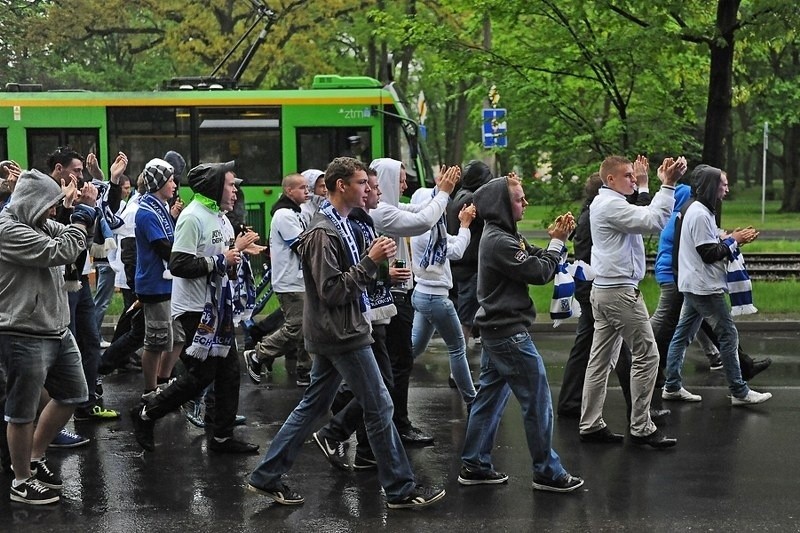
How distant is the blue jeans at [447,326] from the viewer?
26.8 feet

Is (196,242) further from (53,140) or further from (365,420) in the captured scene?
(53,140)

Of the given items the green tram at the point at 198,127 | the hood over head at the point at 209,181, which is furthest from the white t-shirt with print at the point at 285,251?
the green tram at the point at 198,127

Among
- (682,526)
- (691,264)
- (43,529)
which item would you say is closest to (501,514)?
(682,526)

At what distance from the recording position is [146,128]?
2048 cm

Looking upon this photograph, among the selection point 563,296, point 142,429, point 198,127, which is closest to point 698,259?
point 563,296

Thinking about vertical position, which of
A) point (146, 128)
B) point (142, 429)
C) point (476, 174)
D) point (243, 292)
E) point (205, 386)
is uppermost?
point (146, 128)

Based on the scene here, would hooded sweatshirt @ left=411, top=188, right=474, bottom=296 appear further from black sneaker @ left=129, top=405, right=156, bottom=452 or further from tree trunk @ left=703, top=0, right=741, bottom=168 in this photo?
tree trunk @ left=703, top=0, right=741, bottom=168

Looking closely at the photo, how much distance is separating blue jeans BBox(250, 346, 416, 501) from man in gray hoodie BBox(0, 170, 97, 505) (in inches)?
49.4

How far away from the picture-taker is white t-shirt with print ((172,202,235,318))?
23.8 feet

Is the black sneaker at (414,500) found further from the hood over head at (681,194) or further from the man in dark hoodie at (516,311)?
the hood over head at (681,194)

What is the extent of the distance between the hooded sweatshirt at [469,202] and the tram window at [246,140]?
35.9 feet

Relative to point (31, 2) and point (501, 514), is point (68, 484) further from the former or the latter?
point (31, 2)

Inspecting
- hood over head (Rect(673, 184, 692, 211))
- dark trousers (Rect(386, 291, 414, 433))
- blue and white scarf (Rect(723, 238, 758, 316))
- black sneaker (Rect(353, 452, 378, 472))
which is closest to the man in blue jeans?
black sneaker (Rect(353, 452, 378, 472))

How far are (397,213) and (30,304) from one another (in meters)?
2.20
